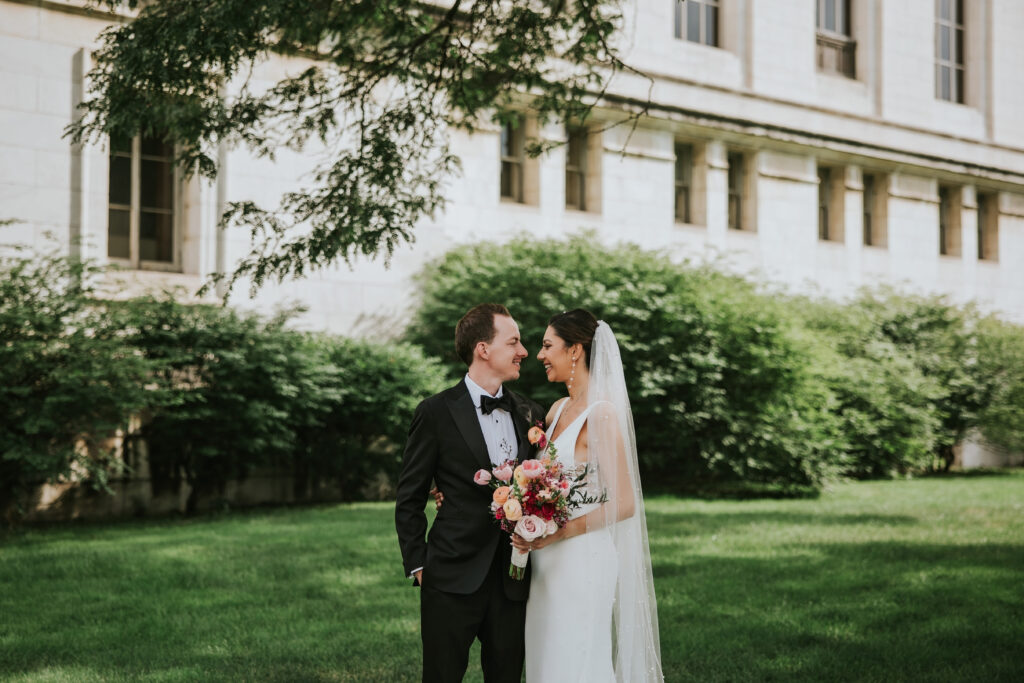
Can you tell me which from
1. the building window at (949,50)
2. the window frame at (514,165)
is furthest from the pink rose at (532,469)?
the building window at (949,50)

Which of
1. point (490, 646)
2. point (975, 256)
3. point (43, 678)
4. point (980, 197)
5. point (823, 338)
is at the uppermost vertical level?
point (980, 197)

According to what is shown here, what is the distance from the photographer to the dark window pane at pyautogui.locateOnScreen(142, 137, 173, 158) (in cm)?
1669

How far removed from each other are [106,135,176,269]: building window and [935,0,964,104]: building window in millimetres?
23006

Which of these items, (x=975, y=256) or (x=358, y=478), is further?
(x=975, y=256)

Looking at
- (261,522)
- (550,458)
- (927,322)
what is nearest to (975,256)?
(927,322)

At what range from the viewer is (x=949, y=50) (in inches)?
1218

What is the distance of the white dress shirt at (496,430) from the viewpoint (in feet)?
16.2

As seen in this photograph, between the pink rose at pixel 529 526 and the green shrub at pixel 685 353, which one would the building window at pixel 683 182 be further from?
the pink rose at pixel 529 526

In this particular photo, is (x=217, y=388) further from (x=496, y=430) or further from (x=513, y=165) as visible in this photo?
(x=496, y=430)

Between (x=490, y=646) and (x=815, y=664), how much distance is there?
10.6 ft

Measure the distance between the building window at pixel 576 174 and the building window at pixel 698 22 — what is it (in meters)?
4.34

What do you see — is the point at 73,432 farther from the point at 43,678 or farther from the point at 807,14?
the point at 807,14

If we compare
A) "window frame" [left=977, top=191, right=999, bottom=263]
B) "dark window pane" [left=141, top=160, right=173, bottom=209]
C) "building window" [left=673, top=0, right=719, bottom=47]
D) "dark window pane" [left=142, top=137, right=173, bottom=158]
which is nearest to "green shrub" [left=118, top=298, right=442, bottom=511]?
"dark window pane" [left=141, top=160, right=173, bottom=209]

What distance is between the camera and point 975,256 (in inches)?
1195
